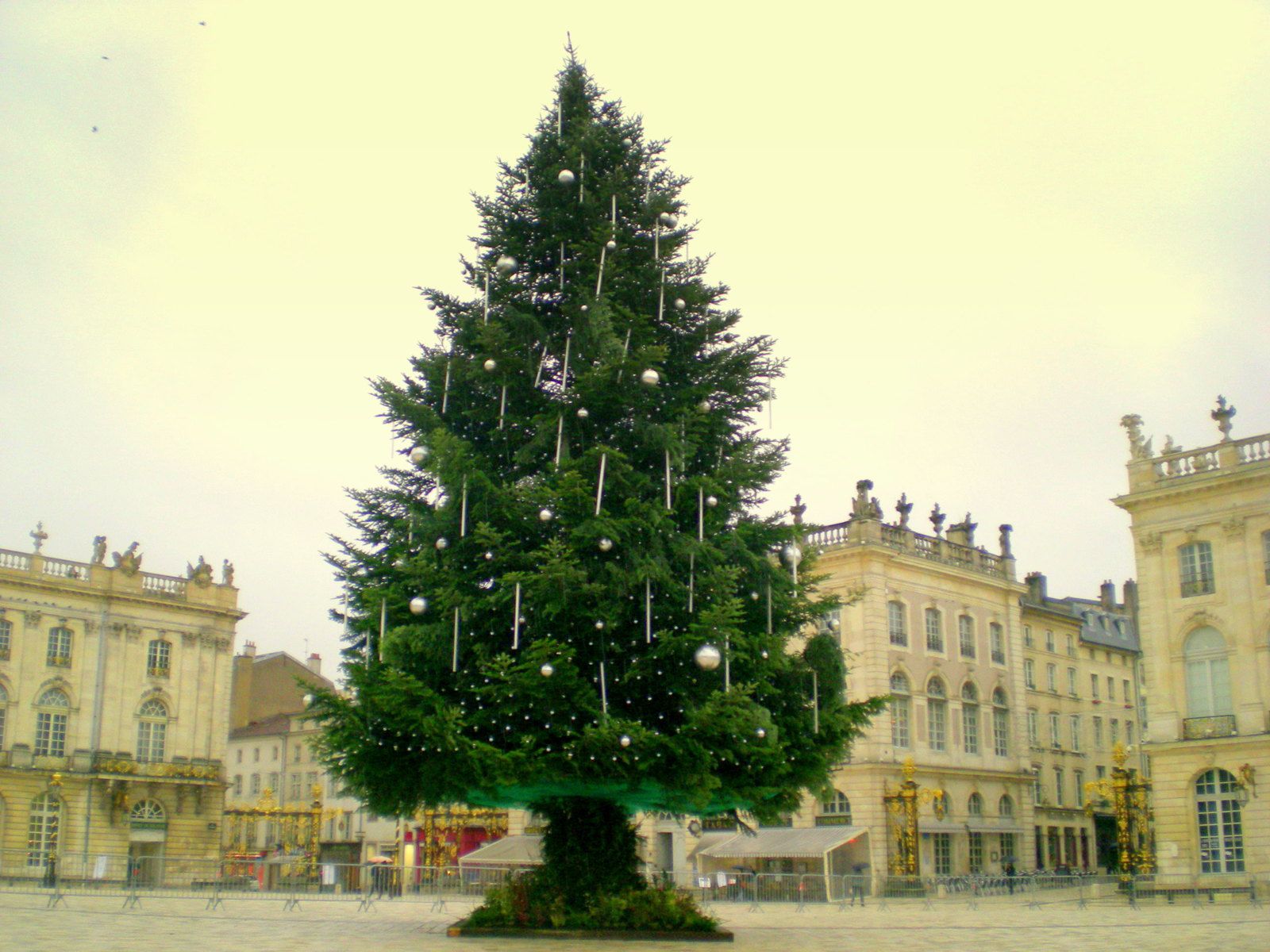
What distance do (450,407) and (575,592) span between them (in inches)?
175

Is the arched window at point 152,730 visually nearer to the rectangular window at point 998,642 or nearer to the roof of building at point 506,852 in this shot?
the roof of building at point 506,852

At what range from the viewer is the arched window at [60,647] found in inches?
2132

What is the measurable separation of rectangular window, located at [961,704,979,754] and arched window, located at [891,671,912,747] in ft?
10.8

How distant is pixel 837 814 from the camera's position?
45031 mm

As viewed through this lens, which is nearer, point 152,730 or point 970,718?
point 970,718

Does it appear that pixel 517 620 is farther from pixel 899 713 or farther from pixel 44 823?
pixel 44 823

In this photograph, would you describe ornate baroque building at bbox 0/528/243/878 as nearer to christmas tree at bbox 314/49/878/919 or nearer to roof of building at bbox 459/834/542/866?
roof of building at bbox 459/834/542/866

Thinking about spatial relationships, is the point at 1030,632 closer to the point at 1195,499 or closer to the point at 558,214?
the point at 1195,499

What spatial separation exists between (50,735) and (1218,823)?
43905 mm

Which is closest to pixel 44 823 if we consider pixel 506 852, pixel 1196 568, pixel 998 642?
pixel 506 852

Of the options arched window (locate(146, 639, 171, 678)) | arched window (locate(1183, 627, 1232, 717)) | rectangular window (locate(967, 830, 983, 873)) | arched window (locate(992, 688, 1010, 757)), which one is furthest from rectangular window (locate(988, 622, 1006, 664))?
arched window (locate(146, 639, 171, 678))

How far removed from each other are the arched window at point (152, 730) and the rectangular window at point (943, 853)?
33.3m

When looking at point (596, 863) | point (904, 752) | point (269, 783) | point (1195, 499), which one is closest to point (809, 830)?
point (904, 752)

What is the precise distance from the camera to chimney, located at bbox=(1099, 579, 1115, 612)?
2849 inches
